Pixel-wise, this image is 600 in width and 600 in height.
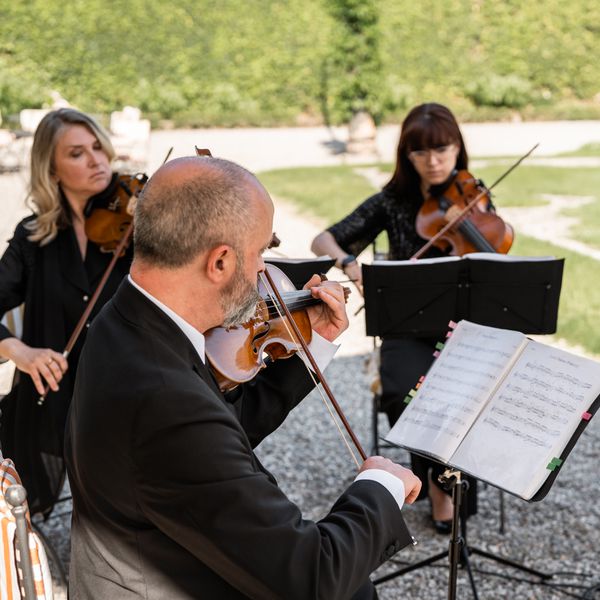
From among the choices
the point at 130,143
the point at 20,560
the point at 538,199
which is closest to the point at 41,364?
the point at 20,560

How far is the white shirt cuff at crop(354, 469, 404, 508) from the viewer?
5.57ft

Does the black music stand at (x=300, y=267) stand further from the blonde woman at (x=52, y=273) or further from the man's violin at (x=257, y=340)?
the blonde woman at (x=52, y=273)

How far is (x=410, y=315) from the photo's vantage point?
3273 mm

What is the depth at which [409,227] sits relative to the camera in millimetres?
3928

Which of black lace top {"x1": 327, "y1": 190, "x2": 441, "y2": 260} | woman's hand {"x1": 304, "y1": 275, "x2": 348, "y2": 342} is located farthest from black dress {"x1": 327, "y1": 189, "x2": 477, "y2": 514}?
woman's hand {"x1": 304, "y1": 275, "x2": 348, "y2": 342}

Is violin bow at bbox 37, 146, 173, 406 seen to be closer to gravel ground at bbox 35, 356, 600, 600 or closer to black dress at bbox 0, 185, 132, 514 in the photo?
black dress at bbox 0, 185, 132, 514

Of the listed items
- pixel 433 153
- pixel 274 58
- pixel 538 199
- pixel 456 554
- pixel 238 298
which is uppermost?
pixel 238 298

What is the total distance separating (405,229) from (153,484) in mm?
2643

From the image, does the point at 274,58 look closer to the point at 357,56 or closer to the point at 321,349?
the point at 357,56

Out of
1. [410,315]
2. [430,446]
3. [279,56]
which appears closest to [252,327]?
[430,446]

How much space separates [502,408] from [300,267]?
3.14 feet

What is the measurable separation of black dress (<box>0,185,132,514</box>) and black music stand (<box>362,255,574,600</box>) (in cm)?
102

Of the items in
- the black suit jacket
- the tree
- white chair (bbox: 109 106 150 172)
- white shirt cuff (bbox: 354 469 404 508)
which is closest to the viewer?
the black suit jacket

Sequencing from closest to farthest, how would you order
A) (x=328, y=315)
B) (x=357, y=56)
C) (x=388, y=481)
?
1. (x=388, y=481)
2. (x=328, y=315)
3. (x=357, y=56)
